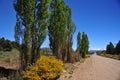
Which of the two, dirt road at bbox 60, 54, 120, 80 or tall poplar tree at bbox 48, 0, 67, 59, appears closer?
dirt road at bbox 60, 54, 120, 80

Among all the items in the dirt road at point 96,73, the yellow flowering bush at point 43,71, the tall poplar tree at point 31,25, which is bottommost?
the dirt road at point 96,73

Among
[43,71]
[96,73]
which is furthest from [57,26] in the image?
[43,71]

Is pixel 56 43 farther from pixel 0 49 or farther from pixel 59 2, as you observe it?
pixel 0 49

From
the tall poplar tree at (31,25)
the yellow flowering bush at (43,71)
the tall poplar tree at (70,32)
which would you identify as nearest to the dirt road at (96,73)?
the yellow flowering bush at (43,71)


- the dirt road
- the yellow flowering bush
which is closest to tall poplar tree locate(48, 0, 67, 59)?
the dirt road

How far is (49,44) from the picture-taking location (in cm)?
2894

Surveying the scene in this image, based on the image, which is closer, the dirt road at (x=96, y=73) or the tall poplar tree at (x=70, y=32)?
the dirt road at (x=96, y=73)

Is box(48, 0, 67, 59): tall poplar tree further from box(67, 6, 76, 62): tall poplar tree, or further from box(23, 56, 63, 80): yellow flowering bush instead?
box(23, 56, 63, 80): yellow flowering bush

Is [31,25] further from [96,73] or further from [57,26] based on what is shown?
[57,26]

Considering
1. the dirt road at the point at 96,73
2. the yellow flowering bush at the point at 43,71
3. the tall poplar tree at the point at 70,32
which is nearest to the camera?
the yellow flowering bush at the point at 43,71

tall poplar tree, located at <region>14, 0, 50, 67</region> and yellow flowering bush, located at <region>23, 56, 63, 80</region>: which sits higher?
tall poplar tree, located at <region>14, 0, 50, 67</region>

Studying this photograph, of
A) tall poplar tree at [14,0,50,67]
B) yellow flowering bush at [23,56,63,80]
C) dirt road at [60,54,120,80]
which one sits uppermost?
tall poplar tree at [14,0,50,67]

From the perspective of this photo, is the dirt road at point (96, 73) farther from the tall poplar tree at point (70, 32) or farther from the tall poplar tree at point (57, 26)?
the tall poplar tree at point (70, 32)

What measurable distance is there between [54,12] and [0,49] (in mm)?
26393
